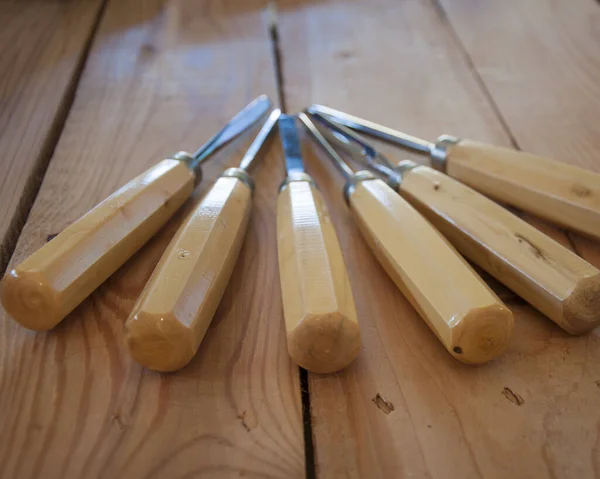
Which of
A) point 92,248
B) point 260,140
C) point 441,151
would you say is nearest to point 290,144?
point 260,140

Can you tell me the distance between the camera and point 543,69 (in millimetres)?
764

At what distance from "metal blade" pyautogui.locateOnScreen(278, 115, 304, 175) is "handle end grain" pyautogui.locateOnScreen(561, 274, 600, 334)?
28 centimetres

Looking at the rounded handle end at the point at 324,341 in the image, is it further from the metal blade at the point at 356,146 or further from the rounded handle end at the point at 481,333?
the metal blade at the point at 356,146

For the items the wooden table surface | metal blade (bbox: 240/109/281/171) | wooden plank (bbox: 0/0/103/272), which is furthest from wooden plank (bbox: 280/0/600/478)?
wooden plank (bbox: 0/0/103/272)

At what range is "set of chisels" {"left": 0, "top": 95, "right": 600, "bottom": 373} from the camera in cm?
38

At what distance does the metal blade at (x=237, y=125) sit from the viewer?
2.04 feet

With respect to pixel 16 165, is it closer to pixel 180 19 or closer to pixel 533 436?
pixel 180 19

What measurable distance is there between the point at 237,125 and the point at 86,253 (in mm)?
294

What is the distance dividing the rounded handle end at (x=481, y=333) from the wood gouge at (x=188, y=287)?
0.17 metres

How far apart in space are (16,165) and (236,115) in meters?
0.25

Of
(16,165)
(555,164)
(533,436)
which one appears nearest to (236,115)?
(16,165)

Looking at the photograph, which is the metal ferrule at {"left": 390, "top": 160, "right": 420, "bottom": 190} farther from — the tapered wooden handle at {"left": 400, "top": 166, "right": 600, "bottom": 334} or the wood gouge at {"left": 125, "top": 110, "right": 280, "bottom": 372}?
the wood gouge at {"left": 125, "top": 110, "right": 280, "bottom": 372}

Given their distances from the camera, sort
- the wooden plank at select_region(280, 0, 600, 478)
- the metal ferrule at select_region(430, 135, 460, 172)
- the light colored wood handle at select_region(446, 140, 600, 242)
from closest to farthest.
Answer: the wooden plank at select_region(280, 0, 600, 478)
the light colored wood handle at select_region(446, 140, 600, 242)
the metal ferrule at select_region(430, 135, 460, 172)

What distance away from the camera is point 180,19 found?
903 mm
